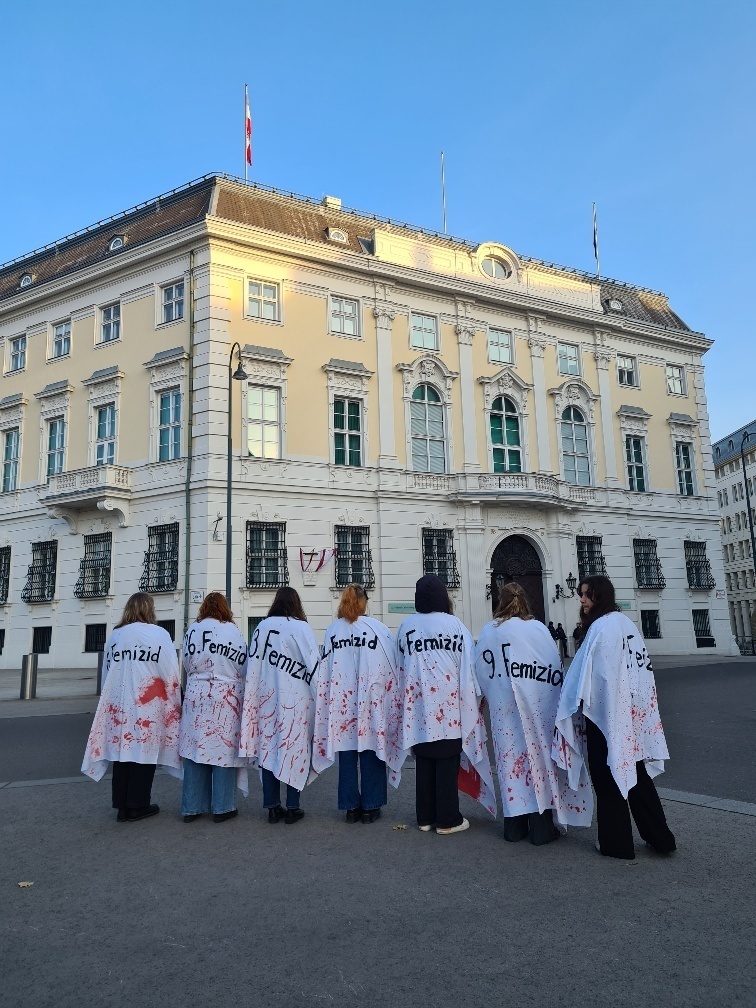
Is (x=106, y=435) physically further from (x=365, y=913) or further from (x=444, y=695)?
(x=365, y=913)

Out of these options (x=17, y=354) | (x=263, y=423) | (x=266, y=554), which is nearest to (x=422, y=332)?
(x=263, y=423)

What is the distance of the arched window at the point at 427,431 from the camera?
29219mm

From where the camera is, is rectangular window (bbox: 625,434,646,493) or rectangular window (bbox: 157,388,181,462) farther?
rectangular window (bbox: 625,434,646,493)

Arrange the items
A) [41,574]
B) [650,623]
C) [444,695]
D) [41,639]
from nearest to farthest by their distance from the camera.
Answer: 1. [444,695]
2. [41,639]
3. [41,574]
4. [650,623]

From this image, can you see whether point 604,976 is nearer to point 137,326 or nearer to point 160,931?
point 160,931

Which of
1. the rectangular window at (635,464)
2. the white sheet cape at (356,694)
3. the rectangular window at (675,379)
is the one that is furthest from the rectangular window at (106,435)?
the rectangular window at (675,379)

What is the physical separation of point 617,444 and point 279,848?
30.7 meters

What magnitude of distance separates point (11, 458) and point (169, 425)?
8.09 metres

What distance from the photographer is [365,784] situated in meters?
6.52

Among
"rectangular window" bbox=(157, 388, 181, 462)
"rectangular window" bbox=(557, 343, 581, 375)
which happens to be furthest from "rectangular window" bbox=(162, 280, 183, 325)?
"rectangular window" bbox=(557, 343, 581, 375)

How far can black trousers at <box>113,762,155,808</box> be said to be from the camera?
6.74 meters

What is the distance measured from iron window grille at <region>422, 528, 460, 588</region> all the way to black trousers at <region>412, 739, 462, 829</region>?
21.9m

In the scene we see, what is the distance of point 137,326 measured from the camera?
27.7 m

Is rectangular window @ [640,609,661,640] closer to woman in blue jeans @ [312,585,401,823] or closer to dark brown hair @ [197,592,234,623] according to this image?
woman in blue jeans @ [312,585,401,823]
